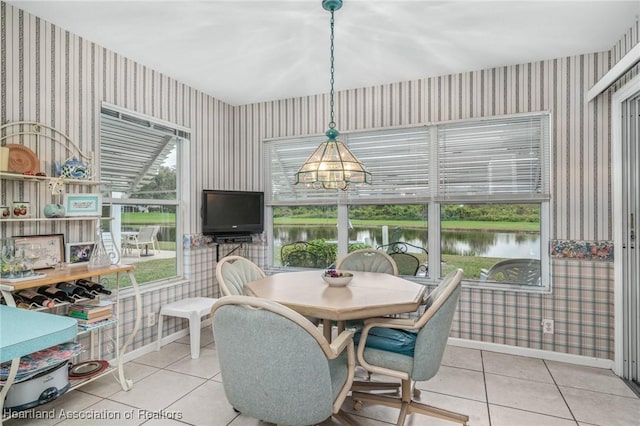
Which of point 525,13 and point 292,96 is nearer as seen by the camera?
point 525,13

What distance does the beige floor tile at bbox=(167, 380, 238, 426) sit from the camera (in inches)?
88.3

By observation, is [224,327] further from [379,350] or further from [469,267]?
[469,267]

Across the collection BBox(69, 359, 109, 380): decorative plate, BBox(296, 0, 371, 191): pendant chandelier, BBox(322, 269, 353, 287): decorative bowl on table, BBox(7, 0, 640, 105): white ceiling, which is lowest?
BBox(69, 359, 109, 380): decorative plate

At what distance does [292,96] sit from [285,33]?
56.0 inches

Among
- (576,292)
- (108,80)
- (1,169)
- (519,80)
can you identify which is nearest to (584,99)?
(519,80)

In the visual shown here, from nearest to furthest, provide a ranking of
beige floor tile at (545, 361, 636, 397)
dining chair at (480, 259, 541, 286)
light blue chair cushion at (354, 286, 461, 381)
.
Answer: light blue chair cushion at (354, 286, 461, 381) < beige floor tile at (545, 361, 636, 397) < dining chair at (480, 259, 541, 286)

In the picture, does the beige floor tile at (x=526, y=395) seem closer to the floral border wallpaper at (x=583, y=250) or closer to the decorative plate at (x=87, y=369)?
the floral border wallpaper at (x=583, y=250)

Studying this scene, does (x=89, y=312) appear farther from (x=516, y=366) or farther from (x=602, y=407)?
(x=602, y=407)

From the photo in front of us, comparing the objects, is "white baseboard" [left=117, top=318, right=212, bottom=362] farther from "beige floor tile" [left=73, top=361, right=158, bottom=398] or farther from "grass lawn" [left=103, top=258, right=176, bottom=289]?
"grass lawn" [left=103, top=258, right=176, bottom=289]

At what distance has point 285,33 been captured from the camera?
275 centimetres

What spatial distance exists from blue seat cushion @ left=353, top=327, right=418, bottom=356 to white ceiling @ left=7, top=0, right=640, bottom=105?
2.18 m

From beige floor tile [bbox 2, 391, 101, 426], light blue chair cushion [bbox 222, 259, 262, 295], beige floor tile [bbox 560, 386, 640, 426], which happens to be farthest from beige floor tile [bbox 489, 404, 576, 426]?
beige floor tile [bbox 2, 391, 101, 426]

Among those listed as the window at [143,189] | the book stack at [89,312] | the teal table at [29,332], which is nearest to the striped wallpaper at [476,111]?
the window at [143,189]

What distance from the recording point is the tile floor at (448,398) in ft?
7.33
